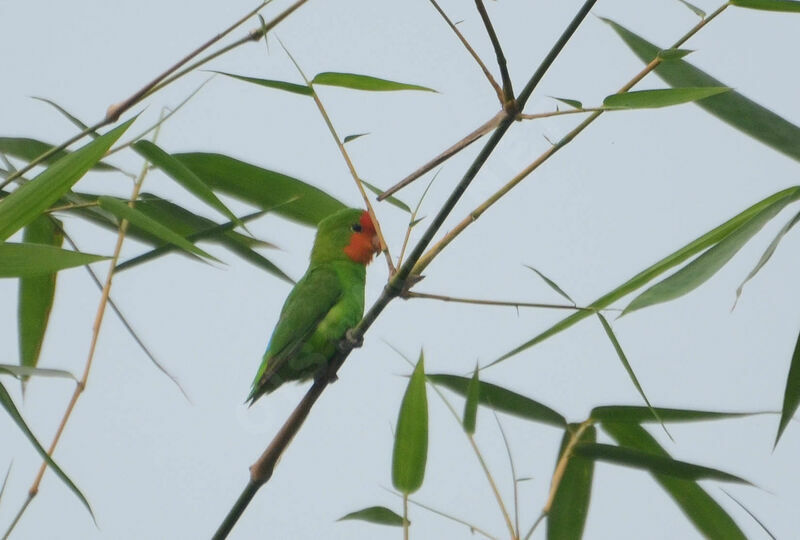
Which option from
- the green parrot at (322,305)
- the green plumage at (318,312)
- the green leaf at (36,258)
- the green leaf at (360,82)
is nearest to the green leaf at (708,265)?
the green leaf at (360,82)

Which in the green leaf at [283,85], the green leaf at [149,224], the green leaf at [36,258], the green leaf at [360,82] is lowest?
the green leaf at [36,258]

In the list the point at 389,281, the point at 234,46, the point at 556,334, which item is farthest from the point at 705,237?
the point at 234,46

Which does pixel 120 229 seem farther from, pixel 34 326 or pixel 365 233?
pixel 365 233

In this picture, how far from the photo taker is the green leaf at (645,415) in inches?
52.6

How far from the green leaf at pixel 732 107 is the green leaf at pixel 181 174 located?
615mm

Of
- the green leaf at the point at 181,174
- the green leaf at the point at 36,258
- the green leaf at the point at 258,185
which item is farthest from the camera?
the green leaf at the point at 258,185

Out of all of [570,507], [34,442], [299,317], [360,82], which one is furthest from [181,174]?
[299,317]

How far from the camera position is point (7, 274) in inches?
42.7

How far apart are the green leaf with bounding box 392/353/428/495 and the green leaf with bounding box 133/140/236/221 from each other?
35 cm

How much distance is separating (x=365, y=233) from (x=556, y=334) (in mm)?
1411

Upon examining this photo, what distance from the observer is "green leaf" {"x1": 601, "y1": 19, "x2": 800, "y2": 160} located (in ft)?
4.10

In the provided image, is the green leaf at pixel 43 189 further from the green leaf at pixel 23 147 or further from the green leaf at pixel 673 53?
the green leaf at pixel 673 53

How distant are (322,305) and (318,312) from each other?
28 millimetres

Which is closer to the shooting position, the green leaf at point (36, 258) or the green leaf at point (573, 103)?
the green leaf at point (36, 258)
